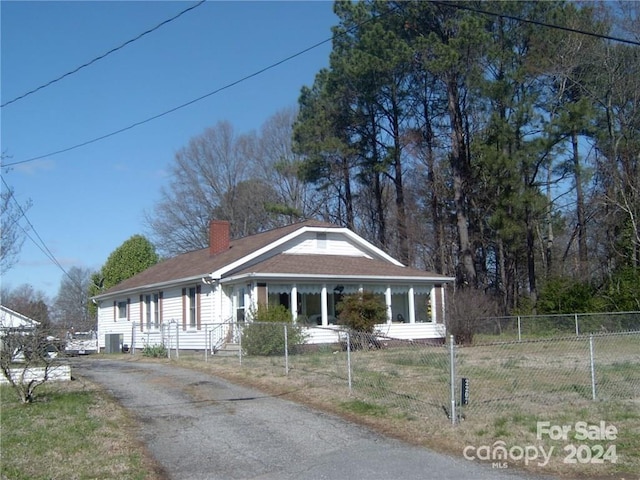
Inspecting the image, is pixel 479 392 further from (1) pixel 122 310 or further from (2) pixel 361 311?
(1) pixel 122 310

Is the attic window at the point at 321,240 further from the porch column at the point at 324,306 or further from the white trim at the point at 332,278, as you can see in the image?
the porch column at the point at 324,306

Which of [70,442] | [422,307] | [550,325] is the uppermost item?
[422,307]

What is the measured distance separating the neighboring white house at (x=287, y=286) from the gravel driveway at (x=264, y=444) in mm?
10203

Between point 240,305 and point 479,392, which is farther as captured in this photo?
point 240,305

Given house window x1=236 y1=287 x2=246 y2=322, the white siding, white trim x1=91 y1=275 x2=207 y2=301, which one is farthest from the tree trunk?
white trim x1=91 y1=275 x2=207 y2=301

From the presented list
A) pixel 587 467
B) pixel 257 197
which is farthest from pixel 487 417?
pixel 257 197

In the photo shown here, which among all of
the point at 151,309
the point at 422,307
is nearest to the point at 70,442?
the point at 422,307

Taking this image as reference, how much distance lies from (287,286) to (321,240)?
383 centimetres

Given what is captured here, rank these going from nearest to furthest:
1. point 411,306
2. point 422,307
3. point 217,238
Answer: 1. point 411,306
2. point 422,307
3. point 217,238

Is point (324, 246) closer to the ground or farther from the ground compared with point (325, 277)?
farther from the ground

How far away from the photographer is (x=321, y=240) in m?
27.3

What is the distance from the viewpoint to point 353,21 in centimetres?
3669

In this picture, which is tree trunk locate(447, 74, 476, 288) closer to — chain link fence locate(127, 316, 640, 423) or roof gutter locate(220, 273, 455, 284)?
roof gutter locate(220, 273, 455, 284)

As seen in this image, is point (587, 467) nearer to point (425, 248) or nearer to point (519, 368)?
point (519, 368)
